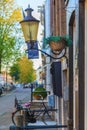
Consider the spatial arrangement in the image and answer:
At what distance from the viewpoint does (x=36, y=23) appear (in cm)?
792

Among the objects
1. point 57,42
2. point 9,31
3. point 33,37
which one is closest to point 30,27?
point 33,37

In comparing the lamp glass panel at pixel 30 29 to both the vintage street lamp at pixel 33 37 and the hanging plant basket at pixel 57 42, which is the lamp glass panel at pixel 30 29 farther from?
the hanging plant basket at pixel 57 42

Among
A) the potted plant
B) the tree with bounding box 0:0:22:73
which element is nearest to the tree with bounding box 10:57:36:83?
the tree with bounding box 0:0:22:73

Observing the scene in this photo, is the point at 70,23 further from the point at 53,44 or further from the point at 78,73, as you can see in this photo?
the point at 78,73

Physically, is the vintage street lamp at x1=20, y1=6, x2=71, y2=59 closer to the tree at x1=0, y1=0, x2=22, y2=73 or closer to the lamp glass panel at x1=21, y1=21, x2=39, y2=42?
the lamp glass panel at x1=21, y1=21, x2=39, y2=42

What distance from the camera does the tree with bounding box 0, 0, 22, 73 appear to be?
46.5 meters

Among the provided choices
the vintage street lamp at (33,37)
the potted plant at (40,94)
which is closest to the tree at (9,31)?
the potted plant at (40,94)

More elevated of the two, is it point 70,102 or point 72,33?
point 72,33

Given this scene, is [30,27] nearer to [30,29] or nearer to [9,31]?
[30,29]

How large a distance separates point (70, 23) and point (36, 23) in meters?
1.53

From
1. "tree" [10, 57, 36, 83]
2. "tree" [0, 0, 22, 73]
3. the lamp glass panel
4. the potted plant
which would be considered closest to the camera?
the lamp glass panel

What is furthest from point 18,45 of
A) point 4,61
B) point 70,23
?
point 70,23

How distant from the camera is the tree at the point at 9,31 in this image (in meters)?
46.5

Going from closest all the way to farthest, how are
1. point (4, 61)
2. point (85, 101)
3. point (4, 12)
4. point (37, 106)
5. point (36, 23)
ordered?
1. point (85, 101)
2. point (36, 23)
3. point (37, 106)
4. point (4, 12)
5. point (4, 61)
